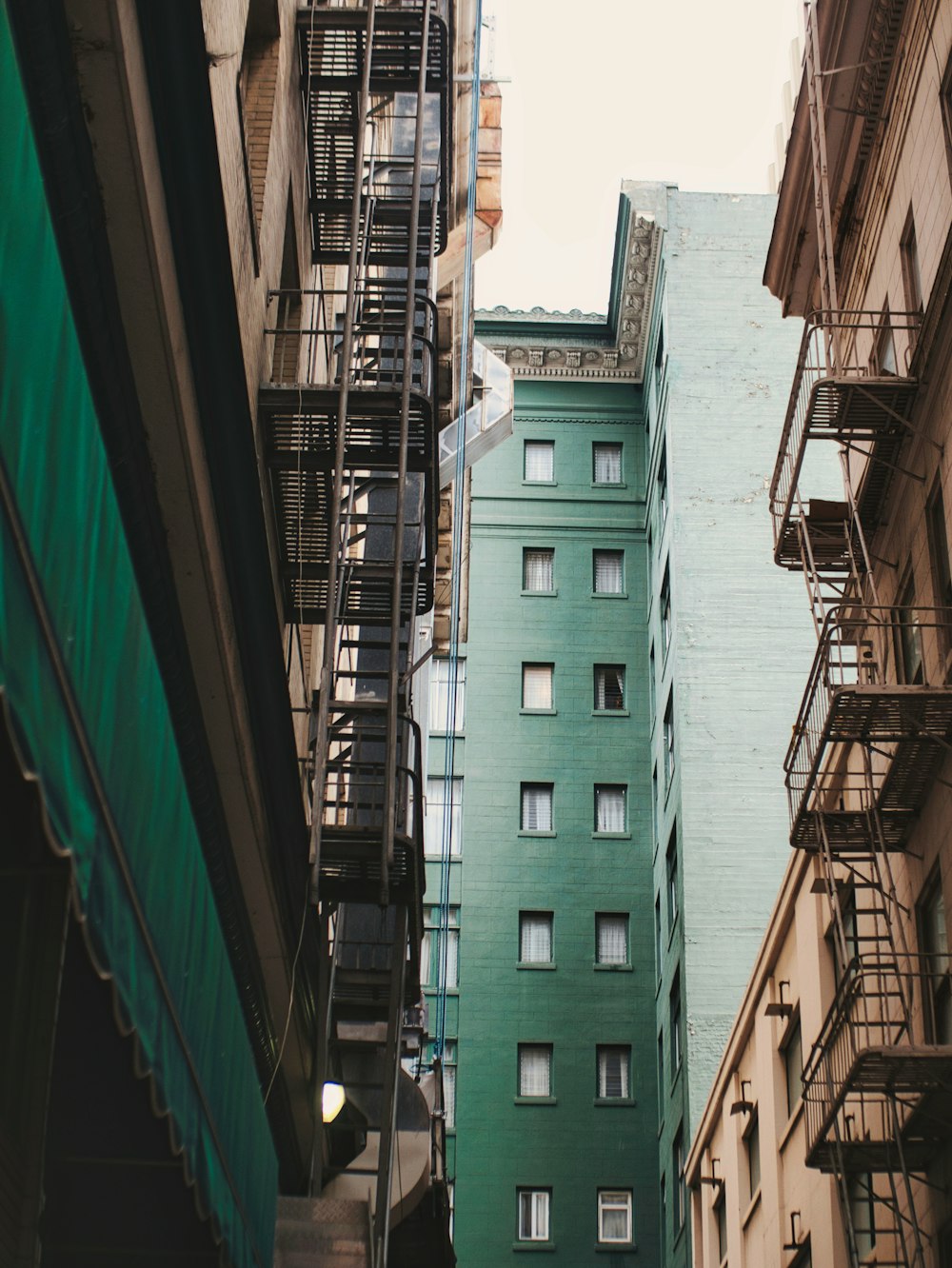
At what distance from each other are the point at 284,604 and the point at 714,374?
32539mm

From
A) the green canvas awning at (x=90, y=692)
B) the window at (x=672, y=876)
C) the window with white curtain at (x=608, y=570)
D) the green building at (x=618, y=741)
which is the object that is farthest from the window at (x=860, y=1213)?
the window with white curtain at (x=608, y=570)

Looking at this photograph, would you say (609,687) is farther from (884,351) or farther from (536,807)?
(884,351)

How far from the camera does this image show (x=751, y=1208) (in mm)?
26406

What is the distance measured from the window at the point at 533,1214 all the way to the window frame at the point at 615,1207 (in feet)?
4.18

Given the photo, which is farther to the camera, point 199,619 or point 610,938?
point 610,938

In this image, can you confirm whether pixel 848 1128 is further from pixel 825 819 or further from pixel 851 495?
pixel 851 495

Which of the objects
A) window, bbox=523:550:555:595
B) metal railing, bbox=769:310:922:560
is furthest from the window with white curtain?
metal railing, bbox=769:310:922:560

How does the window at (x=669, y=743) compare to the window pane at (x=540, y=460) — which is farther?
the window pane at (x=540, y=460)

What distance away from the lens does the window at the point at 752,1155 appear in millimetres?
26391

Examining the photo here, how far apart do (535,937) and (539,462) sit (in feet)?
51.7

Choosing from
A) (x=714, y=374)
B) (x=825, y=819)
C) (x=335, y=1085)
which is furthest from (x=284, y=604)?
(x=714, y=374)

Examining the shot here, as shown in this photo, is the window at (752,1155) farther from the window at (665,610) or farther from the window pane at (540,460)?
the window pane at (540,460)

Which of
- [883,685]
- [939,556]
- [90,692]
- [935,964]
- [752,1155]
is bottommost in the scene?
[752,1155]

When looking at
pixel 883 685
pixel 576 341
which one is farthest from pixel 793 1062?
pixel 576 341
